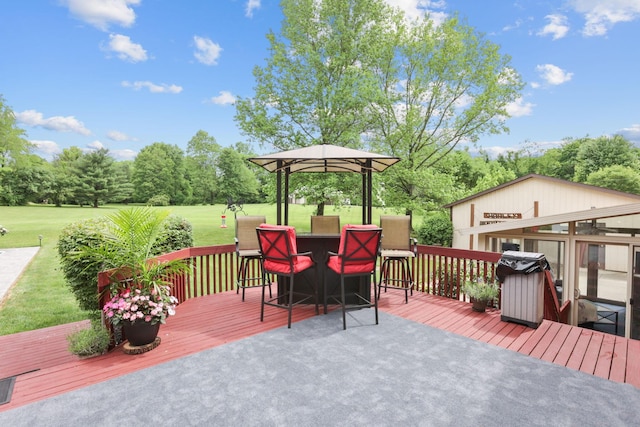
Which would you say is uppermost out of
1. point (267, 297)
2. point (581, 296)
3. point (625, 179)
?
point (625, 179)

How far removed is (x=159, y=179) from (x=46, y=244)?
1642 centimetres

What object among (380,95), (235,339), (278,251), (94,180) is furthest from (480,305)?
(94,180)

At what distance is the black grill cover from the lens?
3906 millimetres

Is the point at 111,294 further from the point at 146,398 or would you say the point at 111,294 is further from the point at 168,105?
the point at 168,105

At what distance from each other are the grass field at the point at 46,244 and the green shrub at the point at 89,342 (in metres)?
1.04

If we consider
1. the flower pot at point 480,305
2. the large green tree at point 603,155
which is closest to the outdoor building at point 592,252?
the flower pot at point 480,305

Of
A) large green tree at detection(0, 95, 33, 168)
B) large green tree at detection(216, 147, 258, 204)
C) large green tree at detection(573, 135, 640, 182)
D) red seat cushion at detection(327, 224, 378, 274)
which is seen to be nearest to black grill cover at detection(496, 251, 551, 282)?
red seat cushion at detection(327, 224, 378, 274)

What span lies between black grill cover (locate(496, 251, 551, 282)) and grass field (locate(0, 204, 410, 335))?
428cm

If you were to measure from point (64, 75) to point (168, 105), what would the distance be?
9.00 meters

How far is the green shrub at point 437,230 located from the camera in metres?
15.7

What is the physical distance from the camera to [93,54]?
2792 centimetres

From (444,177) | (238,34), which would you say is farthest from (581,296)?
(238,34)

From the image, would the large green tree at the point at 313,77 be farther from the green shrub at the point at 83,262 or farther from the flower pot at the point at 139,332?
the flower pot at the point at 139,332

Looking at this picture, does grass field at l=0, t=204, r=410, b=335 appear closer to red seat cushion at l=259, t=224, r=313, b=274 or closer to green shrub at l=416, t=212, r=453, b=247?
red seat cushion at l=259, t=224, r=313, b=274
